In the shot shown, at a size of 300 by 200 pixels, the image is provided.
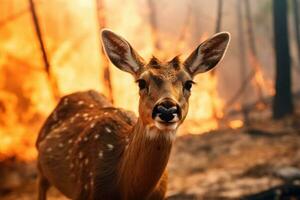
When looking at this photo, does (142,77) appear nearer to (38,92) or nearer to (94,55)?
(38,92)

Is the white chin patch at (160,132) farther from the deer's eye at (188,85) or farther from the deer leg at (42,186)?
the deer leg at (42,186)

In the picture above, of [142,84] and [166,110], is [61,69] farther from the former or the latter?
[166,110]

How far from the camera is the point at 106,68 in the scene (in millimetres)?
17453

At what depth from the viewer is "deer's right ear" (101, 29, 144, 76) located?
18.2 feet

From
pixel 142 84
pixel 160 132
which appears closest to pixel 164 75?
pixel 142 84

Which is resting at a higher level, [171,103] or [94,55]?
Result: [171,103]

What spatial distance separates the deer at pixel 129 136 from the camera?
16.2 feet

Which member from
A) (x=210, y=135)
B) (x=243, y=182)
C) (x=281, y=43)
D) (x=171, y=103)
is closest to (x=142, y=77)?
(x=171, y=103)

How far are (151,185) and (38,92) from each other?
1933 centimetres

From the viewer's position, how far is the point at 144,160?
203 inches

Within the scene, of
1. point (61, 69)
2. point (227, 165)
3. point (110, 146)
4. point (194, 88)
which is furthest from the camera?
point (194, 88)

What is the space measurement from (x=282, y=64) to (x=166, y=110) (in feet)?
46.3

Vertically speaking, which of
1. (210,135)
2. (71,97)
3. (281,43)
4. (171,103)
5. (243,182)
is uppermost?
(171,103)

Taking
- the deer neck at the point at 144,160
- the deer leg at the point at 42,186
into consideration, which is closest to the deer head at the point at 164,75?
the deer neck at the point at 144,160
